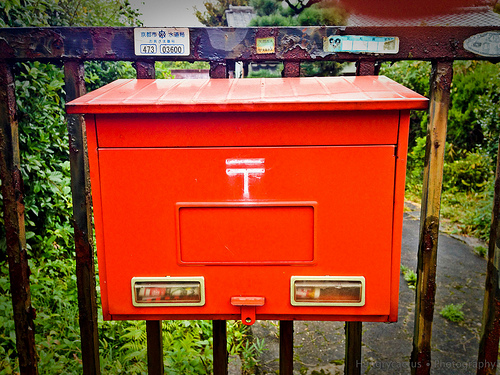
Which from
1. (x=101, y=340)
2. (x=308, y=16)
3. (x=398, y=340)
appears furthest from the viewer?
(x=308, y=16)

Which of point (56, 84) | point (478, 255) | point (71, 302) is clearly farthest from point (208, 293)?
point (478, 255)

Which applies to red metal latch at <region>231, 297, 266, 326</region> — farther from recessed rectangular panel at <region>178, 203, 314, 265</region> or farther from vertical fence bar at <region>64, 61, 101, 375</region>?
vertical fence bar at <region>64, 61, 101, 375</region>

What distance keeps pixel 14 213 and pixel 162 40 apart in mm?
824

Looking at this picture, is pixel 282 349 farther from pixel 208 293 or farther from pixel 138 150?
pixel 138 150

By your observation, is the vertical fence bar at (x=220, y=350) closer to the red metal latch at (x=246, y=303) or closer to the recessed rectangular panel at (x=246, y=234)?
the red metal latch at (x=246, y=303)

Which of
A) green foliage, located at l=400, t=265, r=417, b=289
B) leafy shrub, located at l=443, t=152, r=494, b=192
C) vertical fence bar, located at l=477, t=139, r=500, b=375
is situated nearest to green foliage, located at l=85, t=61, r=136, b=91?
vertical fence bar, located at l=477, t=139, r=500, b=375

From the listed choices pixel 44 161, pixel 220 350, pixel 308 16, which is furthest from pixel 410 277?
pixel 308 16

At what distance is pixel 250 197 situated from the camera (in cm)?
109

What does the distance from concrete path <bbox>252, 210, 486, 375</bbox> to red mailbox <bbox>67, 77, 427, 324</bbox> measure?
5.03ft

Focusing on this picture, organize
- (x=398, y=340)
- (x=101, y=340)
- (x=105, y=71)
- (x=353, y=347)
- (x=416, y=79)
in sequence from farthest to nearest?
(x=416, y=79), (x=105, y=71), (x=398, y=340), (x=101, y=340), (x=353, y=347)

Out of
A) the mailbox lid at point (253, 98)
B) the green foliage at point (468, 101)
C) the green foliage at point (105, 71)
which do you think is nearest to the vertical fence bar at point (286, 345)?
the mailbox lid at point (253, 98)

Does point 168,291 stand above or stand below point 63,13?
below

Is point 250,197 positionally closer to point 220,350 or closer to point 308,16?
point 220,350

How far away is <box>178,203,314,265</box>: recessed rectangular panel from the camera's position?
110cm
